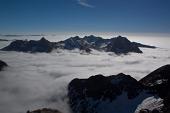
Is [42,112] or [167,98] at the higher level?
[167,98]

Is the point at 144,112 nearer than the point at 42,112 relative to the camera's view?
Yes

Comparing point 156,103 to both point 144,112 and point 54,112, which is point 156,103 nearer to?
point 144,112

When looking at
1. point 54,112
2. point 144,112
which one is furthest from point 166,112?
point 54,112

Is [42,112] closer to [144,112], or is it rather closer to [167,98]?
[144,112]

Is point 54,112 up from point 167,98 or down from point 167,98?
down

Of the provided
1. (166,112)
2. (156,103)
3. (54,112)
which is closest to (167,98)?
(156,103)

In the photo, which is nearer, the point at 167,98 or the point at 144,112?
the point at 144,112

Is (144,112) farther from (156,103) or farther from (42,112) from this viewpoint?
(42,112)

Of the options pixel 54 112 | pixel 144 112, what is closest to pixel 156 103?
pixel 144 112
